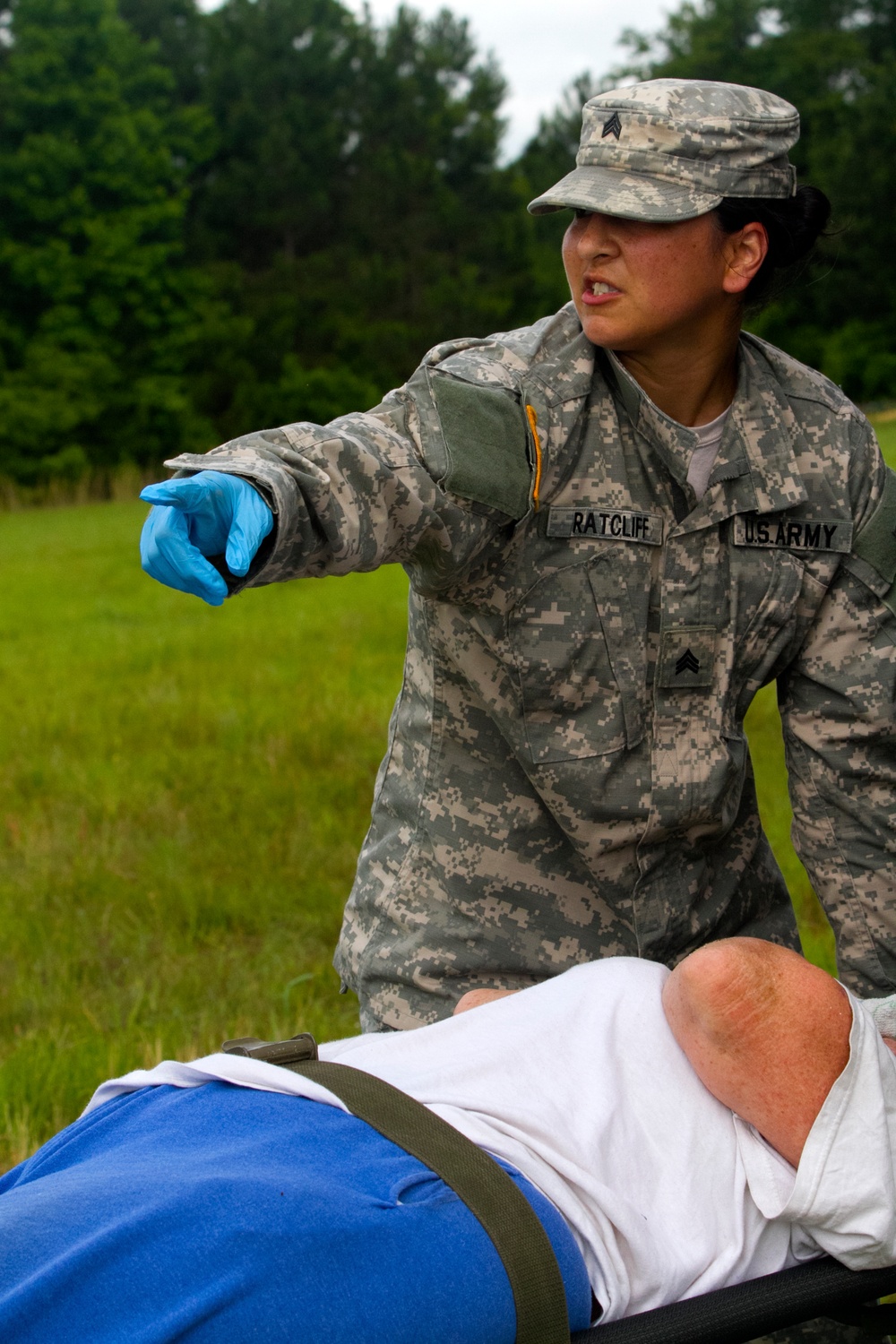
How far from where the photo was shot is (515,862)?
247 cm

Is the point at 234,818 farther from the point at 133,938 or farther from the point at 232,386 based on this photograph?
the point at 232,386

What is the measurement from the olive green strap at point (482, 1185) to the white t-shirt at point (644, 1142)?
2.0 inches

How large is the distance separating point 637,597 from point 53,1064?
67.2 inches

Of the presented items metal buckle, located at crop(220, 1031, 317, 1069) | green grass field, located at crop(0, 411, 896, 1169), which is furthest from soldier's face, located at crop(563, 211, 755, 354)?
green grass field, located at crop(0, 411, 896, 1169)

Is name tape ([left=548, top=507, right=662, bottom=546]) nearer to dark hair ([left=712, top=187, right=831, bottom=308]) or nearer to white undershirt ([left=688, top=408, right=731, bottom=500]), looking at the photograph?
white undershirt ([left=688, top=408, right=731, bottom=500])

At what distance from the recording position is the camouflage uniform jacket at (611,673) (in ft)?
7.29

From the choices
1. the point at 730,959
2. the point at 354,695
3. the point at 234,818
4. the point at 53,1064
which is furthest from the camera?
the point at 354,695

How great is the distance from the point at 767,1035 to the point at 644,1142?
21 cm

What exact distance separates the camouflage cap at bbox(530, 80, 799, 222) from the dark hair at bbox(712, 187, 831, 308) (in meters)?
0.02

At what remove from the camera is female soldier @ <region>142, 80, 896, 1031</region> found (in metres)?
2.12

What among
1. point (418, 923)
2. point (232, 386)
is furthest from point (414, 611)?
point (232, 386)

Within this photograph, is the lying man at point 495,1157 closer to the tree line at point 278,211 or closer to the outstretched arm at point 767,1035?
the outstretched arm at point 767,1035

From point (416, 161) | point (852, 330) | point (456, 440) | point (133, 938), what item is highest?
point (416, 161)

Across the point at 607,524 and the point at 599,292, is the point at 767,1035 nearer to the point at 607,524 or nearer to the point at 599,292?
the point at 607,524
